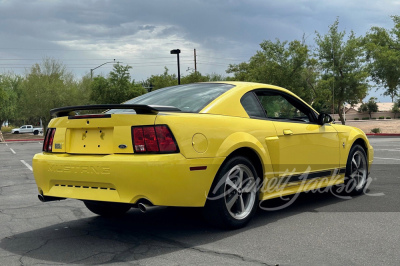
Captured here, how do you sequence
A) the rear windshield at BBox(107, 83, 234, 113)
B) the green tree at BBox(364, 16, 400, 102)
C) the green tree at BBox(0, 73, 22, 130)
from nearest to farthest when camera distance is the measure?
the rear windshield at BBox(107, 83, 234, 113)
the green tree at BBox(364, 16, 400, 102)
the green tree at BBox(0, 73, 22, 130)

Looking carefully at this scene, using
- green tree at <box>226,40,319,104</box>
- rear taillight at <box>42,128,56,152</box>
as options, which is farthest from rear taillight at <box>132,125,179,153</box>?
green tree at <box>226,40,319,104</box>

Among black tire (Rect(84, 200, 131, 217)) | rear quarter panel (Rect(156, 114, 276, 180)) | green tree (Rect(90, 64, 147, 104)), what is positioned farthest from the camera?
green tree (Rect(90, 64, 147, 104))

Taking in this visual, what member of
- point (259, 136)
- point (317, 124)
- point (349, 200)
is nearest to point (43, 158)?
point (259, 136)

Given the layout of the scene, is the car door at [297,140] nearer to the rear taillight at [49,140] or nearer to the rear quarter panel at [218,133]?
the rear quarter panel at [218,133]

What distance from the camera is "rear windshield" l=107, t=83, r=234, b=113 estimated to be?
5.10m

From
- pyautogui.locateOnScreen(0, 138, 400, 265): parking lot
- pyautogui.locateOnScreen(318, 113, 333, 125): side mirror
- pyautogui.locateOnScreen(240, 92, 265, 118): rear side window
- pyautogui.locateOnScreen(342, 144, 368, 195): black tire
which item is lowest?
pyautogui.locateOnScreen(0, 138, 400, 265): parking lot

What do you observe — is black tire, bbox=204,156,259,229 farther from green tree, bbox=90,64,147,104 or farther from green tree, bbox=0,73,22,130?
green tree, bbox=0,73,22,130

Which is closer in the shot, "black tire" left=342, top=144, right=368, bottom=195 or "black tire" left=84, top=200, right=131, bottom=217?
"black tire" left=84, top=200, right=131, bottom=217

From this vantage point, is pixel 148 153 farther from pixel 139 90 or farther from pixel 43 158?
pixel 139 90

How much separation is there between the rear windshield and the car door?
1.78ft

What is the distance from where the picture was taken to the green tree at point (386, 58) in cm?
4147

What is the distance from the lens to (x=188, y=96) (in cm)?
540

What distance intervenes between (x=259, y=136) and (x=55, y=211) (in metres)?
2.93

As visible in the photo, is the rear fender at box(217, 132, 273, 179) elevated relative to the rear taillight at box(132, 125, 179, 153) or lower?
lower
